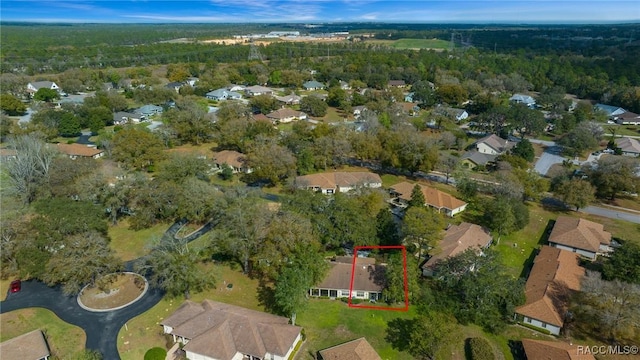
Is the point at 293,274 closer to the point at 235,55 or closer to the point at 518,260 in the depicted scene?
the point at 518,260

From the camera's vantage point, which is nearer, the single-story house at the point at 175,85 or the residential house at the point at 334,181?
the residential house at the point at 334,181

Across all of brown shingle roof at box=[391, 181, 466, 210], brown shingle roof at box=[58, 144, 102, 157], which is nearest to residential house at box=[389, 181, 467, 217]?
brown shingle roof at box=[391, 181, 466, 210]

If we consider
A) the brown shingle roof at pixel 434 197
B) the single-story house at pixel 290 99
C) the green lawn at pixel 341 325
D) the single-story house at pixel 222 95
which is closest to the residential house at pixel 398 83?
the single-story house at pixel 290 99

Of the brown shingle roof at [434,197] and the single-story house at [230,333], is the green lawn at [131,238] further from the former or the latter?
the brown shingle roof at [434,197]

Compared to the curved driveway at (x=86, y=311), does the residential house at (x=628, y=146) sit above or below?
above

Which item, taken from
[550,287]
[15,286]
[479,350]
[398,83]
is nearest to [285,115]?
[398,83]

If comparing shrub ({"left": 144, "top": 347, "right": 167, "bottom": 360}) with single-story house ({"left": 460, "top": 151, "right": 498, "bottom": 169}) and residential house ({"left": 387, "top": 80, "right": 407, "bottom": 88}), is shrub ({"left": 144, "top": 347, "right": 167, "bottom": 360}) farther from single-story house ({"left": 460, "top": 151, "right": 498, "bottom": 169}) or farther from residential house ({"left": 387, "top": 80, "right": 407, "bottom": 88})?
residential house ({"left": 387, "top": 80, "right": 407, "bottom": 88})
